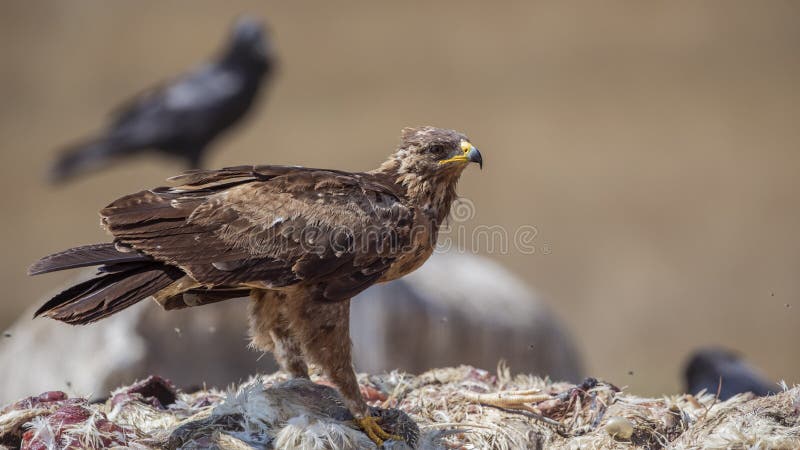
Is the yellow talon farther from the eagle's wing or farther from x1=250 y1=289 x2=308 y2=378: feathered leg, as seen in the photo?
the eagle's wing

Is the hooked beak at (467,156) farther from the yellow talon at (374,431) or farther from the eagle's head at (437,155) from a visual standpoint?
the yellow talon at (374,431)

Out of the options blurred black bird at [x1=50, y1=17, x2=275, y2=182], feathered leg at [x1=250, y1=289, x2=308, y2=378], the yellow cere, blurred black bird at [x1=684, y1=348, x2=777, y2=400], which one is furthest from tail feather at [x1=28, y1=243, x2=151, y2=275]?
blurred black bird at [x1=50, y1=17, x2=275, y2=182]

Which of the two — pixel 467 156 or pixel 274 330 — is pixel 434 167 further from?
pixel 274 330

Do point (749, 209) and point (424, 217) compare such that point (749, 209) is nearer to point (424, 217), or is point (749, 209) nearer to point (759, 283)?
point (759, 283)

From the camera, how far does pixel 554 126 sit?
13711 millimetres

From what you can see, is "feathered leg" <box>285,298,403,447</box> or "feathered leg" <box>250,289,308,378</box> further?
"feathered leg" <box>250,289,308,378</box>

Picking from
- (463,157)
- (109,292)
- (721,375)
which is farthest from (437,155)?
(721,375)

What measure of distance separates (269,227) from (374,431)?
920mm

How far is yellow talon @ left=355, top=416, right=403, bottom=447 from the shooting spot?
4199 mm

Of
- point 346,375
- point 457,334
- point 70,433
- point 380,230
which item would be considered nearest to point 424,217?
point 380,230

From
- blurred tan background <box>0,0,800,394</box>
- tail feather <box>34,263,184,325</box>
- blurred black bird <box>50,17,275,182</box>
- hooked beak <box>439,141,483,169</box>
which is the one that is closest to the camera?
tail feather <box>34,263,184,325</box>

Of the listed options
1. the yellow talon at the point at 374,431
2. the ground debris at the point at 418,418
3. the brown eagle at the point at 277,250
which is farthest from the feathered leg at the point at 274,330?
the yellow talon at the point at 374,431

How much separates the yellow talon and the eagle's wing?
0.52 metres

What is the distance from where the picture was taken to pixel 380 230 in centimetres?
427
